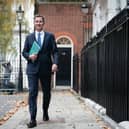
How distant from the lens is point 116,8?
2033 cm

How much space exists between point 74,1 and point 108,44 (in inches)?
1141

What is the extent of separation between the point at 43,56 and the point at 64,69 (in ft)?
97.8

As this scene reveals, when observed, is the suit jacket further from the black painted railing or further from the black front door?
the black front door

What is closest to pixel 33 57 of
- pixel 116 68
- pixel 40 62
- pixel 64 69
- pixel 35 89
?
pixel 40 62

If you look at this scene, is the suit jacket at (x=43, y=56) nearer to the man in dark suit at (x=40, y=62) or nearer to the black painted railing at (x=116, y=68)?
the man in dark suit at (x=40, y=62)

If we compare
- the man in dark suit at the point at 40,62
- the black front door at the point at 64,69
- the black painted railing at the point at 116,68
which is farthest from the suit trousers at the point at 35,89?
the black front door at the point at 64,69

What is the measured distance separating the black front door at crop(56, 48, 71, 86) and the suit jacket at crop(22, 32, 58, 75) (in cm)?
2903

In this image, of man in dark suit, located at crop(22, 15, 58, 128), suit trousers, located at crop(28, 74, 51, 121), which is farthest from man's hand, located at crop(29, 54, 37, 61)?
suit trousers, located at crop(28, 74, 51, 121)

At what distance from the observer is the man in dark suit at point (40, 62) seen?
36.0ft

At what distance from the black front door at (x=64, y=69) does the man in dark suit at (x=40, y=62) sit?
29.0 metres

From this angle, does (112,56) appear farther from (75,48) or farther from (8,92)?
(75,48)

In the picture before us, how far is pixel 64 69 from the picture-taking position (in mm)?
40969

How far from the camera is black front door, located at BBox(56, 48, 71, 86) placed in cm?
4053

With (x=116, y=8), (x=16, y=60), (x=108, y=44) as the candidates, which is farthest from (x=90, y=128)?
(x=16, y=60)
